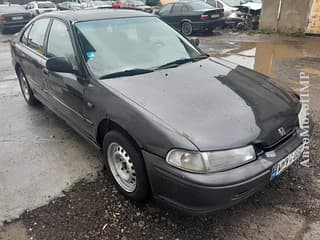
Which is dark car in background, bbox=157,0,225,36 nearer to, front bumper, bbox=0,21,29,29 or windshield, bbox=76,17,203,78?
front bumper, bbox=0,21,29,29

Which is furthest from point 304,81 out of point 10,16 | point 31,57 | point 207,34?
point 10,16

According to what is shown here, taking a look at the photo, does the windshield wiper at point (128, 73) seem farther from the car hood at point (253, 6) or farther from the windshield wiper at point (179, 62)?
the car hood at point (253, 6)

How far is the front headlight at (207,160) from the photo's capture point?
208cm

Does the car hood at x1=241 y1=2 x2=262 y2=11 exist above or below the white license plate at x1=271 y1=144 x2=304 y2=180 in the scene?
below

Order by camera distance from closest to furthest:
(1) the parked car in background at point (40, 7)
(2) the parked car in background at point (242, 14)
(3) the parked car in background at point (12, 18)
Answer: (2) the parked car in background at point (242, 14) < (3) the parked car in background at point (12, 18) < (1) the parked car in background at point (40, 7)

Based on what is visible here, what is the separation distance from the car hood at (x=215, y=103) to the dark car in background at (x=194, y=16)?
403 inches

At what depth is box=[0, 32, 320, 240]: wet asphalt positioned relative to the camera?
2.41 m

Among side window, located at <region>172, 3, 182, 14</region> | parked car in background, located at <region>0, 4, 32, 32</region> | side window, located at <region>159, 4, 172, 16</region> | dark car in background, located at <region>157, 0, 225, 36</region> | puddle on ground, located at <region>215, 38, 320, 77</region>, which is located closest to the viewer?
puddle on ground, located at <region>215, 38, 320, 77</region>

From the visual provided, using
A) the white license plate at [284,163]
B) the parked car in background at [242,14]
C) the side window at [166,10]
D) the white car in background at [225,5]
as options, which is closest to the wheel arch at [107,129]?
the white license plate at [284,163]

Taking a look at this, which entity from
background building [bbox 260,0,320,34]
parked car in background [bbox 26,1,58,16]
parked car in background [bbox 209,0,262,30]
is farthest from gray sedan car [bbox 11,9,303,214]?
parked car in background [bbox 26,1,58,16]

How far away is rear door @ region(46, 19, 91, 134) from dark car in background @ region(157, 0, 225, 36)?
31.4ft

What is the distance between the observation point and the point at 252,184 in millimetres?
2158

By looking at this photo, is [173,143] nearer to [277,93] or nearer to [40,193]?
[277,93]

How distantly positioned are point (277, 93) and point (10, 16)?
16079mm
